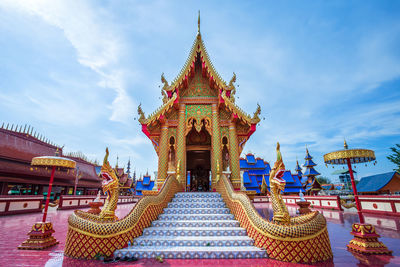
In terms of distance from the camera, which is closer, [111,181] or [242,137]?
[111,181]

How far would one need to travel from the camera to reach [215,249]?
397 cm

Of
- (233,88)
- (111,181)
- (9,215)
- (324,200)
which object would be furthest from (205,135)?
(9,215)

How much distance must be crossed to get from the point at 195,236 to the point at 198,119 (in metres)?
6.62

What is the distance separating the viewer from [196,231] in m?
4.86

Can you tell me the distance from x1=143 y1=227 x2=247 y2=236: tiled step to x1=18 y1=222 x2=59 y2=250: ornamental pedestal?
2.28 metres

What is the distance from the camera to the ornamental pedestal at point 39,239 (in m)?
4.21

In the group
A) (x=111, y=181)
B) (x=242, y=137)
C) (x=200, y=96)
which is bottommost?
(x=111, y=181)

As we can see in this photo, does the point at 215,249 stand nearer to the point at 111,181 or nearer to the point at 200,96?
the point at 111,181

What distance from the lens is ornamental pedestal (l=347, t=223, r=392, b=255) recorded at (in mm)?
3830

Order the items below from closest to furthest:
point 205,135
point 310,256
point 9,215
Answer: point 310,256, point 9,215, point 205,135

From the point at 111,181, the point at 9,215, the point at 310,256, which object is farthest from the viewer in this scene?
the point at 9,215

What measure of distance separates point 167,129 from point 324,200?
1389 centimetres

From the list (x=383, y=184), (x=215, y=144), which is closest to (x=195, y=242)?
(x=215, y=144)

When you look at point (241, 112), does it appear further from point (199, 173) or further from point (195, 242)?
point (199, 173)
